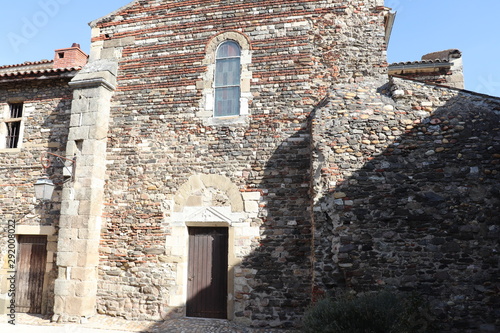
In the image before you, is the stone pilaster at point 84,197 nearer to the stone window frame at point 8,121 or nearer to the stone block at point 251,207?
the stone window frame at point 8,121

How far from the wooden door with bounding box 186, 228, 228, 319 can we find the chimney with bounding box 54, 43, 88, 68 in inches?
257

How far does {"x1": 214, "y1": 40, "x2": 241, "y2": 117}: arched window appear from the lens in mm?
7645

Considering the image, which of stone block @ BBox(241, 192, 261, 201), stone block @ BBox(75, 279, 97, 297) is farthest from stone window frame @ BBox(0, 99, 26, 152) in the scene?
stone block @ BBox(241, 192, 261, 201)

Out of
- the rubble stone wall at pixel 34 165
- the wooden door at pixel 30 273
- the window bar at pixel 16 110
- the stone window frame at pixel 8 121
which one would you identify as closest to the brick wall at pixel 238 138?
the rubble stone wall at pixel 34 165

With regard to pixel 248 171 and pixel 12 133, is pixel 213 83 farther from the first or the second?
pixel 12 133

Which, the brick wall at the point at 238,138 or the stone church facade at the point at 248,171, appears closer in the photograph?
the stone church facade at the point at 248,171

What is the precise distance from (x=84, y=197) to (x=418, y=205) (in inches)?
248

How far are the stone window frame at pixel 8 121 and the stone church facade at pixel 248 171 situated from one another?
0.06 metres

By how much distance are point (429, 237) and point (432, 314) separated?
1107 millimetres

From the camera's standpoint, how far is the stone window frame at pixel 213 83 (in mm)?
7445

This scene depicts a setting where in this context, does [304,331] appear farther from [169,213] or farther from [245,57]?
[245,57]

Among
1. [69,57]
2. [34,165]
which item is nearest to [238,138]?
[34,165]

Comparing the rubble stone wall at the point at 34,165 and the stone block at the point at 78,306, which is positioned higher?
the rubble stone wall at the point at 34,165

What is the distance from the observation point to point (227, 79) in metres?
7.76
